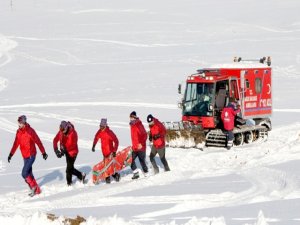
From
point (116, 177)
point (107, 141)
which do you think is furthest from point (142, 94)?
point (107, 141)

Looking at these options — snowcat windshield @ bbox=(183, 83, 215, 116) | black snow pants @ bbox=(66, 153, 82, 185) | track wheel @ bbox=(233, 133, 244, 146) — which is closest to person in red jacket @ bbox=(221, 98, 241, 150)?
snowcat windshield @ bbox=(183, 83, 215, 116)

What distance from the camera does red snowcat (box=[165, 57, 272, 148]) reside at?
1852 cm

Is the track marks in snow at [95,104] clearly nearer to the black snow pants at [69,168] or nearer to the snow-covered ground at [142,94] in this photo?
the snow-covered ground at [142,94]

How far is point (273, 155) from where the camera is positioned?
15359 mm

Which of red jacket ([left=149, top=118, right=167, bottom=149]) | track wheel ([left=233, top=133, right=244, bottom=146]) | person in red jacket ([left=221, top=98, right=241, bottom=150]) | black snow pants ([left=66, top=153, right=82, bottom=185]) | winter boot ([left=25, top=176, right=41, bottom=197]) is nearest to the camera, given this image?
winter boot ([left=25, top=176, right=41, bottom=197])

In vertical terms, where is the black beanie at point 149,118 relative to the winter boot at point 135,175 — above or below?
above

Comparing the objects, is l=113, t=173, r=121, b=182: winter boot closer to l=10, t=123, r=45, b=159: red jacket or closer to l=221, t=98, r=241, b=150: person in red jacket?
l=10, t=123, r=45, b=159: red jacket

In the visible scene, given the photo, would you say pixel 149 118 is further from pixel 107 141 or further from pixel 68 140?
pixel 68 140

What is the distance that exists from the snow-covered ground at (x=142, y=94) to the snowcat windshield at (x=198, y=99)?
1.50 metres

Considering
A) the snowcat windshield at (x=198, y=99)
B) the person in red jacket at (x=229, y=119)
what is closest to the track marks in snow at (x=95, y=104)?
the snowcat windshield at (x=198, y=99)

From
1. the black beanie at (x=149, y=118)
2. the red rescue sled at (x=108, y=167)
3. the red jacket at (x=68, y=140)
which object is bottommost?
the red rescue sled at (x=108, y=167)

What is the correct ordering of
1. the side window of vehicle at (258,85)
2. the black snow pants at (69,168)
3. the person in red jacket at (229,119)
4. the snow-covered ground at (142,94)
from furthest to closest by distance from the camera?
the side window of vehicle at (258,85) → the person in red jacket at (229,119) → the black snow pants at (69,168) → the snow-covered ground at (142,94)

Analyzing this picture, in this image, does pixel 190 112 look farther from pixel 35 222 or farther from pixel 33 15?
pixel 33 15

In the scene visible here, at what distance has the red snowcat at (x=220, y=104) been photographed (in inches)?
729
